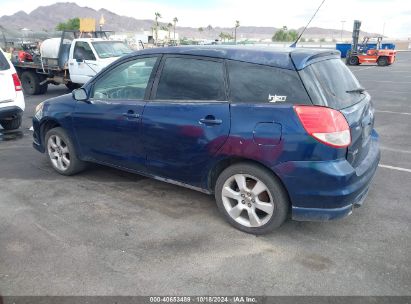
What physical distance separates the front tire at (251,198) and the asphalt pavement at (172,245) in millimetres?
133

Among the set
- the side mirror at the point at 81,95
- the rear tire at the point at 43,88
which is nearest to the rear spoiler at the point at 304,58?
the side mirror at the point at 81,95

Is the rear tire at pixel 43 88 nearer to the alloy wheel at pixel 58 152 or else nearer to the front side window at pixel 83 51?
the front side window at pixel 83 51

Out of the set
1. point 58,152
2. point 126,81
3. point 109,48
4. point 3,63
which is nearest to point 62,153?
point 58,152

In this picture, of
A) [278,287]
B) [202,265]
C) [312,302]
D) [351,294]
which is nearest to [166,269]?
[202,265]

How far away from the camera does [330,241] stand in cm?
349

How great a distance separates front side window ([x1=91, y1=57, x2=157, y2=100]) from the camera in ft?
13.6

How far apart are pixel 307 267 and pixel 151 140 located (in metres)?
1.93

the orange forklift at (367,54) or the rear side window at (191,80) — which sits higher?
the rear side window at (191,80)

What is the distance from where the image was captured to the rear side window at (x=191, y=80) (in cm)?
361

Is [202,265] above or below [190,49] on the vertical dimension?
below

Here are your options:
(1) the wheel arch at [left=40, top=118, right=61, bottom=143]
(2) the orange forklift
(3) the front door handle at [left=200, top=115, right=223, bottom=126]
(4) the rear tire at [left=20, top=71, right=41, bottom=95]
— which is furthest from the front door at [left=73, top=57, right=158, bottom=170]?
(2) the orange forklift

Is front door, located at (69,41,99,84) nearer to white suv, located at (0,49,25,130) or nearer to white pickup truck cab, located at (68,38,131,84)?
white pickup truck cab, located at (68,38,131,84)

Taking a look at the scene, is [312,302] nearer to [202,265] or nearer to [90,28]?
[202,265]

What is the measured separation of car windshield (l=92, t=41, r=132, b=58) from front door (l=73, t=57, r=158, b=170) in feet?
25.2
